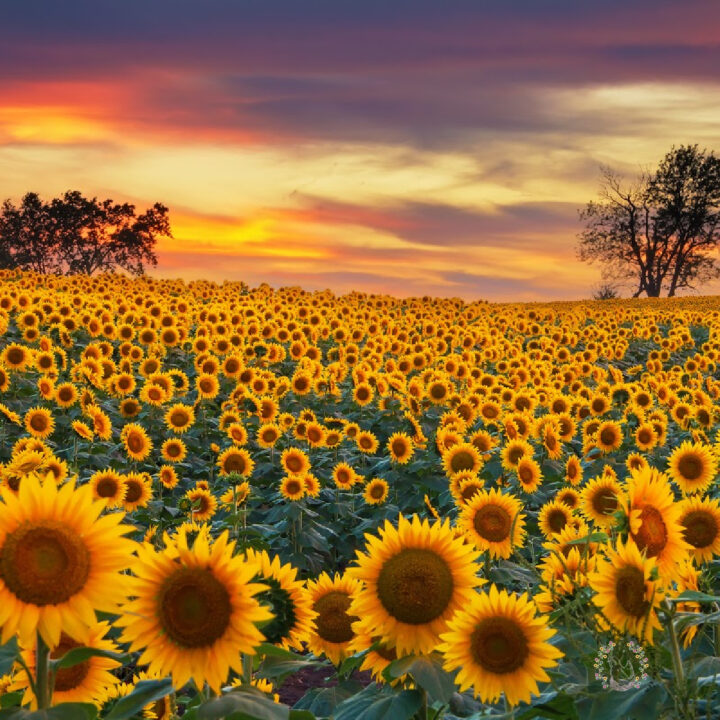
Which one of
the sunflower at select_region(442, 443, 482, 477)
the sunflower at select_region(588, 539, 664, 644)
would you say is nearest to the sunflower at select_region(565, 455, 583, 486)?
the sunflower at select_region(442, 443, 482, 477)

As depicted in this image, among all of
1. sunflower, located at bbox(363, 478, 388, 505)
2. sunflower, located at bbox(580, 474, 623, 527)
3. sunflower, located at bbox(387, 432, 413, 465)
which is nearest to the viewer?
sunflower, located at bbox(580, 474, 623, 527)

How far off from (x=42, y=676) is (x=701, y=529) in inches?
128

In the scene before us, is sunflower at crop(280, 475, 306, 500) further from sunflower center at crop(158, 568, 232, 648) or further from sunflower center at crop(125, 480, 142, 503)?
sunflower center at crop(158, 568, 232, 648)

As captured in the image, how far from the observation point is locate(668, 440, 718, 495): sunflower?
7941mm

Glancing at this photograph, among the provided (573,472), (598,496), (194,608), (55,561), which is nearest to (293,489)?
(573,472)

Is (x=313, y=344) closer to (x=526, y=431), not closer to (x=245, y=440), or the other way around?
(x=245, y=440)

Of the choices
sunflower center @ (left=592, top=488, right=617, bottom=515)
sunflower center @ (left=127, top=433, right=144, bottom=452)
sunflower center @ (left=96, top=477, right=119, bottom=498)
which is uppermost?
sunflower center @ (left=592, top=488, right=617, bottom=515)

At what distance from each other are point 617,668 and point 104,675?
2.08 m

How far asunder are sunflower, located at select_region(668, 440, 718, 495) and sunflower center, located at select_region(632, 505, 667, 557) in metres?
4.49

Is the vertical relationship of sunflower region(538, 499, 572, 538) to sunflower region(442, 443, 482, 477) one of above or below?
below

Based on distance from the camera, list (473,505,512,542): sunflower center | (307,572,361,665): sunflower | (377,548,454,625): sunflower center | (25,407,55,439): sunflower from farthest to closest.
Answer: (25,407,55,439): sunflower, (473,505,512,542): sunflower center, (307,572,361,665): sunflower, (377,548,454,625): sunflower center

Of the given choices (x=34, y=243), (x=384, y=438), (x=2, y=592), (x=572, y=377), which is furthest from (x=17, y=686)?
(x=34, y=243)

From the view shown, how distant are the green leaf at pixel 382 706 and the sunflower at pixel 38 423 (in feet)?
29.9

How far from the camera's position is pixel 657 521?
3717 mm
